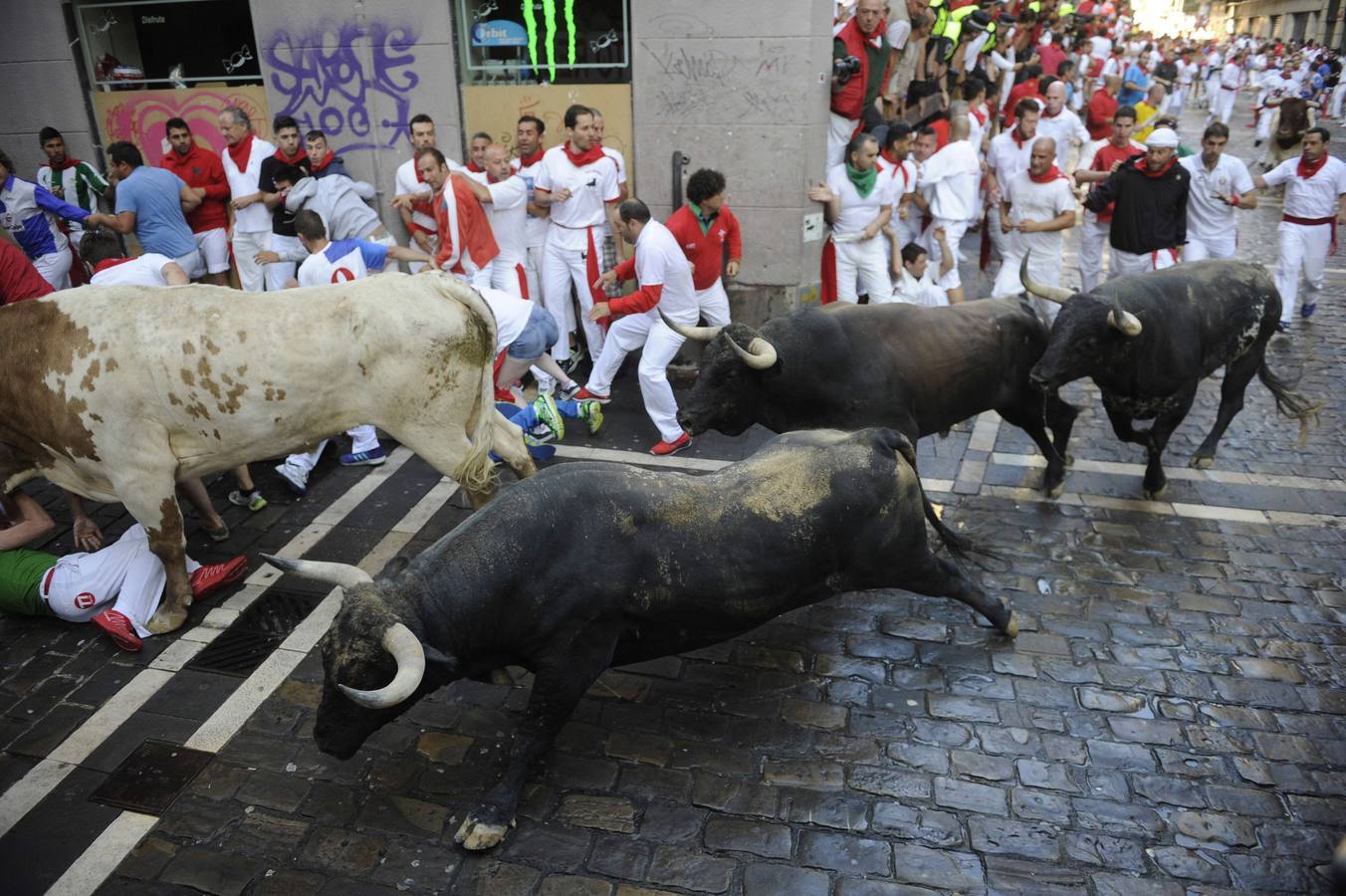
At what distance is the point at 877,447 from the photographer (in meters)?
4.70

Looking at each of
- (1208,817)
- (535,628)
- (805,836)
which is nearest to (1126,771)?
(1208,817)

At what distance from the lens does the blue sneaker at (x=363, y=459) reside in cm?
771

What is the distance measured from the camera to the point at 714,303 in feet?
28.2

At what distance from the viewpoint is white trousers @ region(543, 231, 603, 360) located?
946 cm

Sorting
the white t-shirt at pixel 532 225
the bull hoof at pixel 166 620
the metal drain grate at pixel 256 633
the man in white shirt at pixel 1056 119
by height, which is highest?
the man in white shirt at pixel 1056 119

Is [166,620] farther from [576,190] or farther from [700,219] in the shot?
[576,190]

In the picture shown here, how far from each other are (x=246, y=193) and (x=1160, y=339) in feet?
27.2

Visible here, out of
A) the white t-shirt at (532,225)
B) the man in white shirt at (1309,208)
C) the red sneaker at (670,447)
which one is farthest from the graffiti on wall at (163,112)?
the man in white shirt at (1309,208)

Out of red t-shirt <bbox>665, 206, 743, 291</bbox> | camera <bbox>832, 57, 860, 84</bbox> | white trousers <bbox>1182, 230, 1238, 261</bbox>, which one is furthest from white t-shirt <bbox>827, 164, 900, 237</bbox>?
white trousers <bbox>1182, 230, 1238, 261</bbox>

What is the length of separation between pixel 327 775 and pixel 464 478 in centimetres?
215

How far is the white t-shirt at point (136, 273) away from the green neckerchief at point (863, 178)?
615 centimetres

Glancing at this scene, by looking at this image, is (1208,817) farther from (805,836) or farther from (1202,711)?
(805,836)

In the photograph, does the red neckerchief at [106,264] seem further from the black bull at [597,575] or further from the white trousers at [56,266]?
the black bull at [597,575]

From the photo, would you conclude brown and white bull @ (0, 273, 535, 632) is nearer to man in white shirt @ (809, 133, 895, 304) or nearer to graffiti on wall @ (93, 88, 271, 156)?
man in white shirt @ (809, 133, 895, 304)
